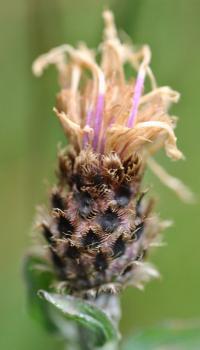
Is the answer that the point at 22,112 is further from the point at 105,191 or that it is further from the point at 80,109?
the point at 105,191

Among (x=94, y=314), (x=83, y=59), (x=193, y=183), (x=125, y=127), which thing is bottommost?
(x=94, y=314)

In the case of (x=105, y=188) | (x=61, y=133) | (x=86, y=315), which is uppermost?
(x=61, y=133)

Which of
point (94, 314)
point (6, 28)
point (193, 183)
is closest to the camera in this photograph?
point (94, 314)

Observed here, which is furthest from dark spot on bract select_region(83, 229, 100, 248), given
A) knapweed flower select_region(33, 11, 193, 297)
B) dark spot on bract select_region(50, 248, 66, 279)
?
dark spot on bract select_region(50, 248, 66, 279)

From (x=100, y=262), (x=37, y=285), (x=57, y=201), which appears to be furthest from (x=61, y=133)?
(x=100, y=262)

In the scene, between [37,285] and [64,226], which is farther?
[37,285]

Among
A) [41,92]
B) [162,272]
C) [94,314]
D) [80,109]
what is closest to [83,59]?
[80,109]

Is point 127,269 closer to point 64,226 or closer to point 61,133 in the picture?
point 64,226
